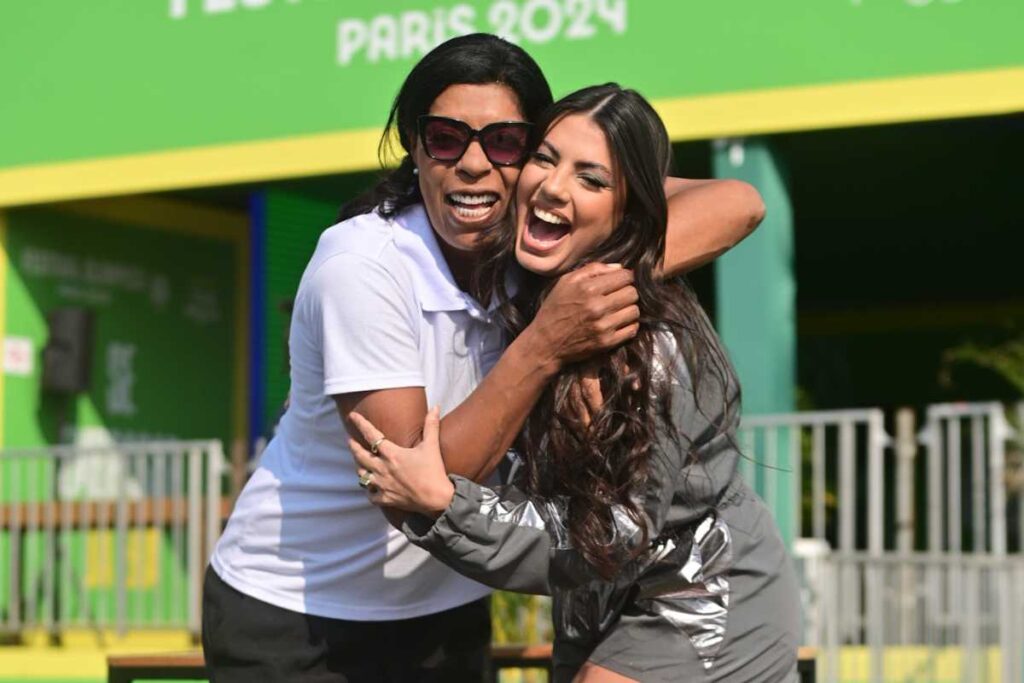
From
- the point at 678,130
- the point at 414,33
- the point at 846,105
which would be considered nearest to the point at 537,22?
the point at 414,33

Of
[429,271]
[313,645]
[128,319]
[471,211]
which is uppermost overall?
[128,319]

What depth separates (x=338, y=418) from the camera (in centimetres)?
311

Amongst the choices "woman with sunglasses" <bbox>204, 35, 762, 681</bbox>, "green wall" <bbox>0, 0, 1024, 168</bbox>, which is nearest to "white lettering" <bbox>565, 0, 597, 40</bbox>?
"green wall" <bbox>0, 0, 1024, 168</bbox>

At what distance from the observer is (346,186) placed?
34.9ft

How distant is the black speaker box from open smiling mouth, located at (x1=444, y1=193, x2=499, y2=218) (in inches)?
340

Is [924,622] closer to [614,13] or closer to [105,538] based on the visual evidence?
[614,13]

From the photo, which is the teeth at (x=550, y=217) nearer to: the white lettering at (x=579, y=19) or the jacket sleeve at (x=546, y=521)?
the jacket sleeve at (x=546, y=521)

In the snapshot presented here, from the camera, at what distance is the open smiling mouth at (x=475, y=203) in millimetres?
3117

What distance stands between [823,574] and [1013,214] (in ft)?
18.5

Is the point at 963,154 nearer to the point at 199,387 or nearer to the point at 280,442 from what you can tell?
the point at 199,387

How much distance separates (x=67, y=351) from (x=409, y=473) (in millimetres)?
8942

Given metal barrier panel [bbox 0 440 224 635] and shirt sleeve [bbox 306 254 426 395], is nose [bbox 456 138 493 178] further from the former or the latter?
metal barrier panel [bbox 0 440 224 635]

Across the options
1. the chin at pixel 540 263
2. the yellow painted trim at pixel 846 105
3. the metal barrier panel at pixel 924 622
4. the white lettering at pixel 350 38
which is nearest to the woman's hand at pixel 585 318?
the chin at pixel 540 263

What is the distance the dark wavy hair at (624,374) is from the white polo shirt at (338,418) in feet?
0.44
